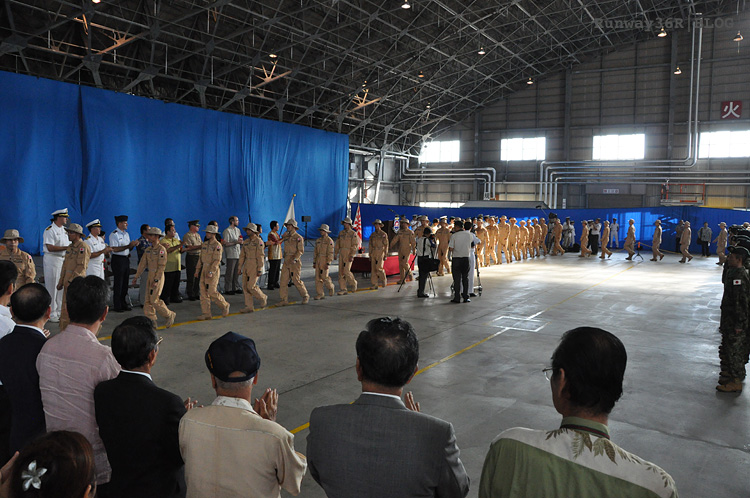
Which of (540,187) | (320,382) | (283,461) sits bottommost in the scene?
(320,382)

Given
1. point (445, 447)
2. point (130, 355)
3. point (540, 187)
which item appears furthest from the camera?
point (540, 187)

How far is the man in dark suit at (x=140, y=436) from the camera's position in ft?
7.95

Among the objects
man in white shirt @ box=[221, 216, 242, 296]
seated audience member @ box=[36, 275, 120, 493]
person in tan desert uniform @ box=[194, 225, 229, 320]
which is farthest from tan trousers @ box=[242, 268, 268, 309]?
seated audience member @ box=[36, 275, 120, 493]

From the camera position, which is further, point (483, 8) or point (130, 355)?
point (483, 8)

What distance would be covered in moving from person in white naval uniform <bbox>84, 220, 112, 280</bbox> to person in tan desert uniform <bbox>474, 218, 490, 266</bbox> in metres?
12.2

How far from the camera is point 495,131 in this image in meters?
36.8

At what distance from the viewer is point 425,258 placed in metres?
12.5

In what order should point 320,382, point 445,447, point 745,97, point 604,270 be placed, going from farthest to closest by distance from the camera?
point 745,97 → point 604,270 → point 320,382 → point 445,447

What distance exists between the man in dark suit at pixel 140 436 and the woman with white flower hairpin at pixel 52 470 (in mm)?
959

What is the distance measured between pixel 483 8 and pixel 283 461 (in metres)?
24.2

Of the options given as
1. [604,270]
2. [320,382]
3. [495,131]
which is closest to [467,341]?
[320,382]

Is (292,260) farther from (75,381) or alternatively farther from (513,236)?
(513,236)

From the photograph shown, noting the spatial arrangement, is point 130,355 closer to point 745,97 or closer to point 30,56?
point 30,56

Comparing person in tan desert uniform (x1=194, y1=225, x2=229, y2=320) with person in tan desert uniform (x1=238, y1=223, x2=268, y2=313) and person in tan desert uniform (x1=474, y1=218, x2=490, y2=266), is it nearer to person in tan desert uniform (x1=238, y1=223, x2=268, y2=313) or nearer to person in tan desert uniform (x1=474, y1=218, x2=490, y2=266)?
person in tan desert uniform (x1=238, y1=223, x2=268, y2=313)
